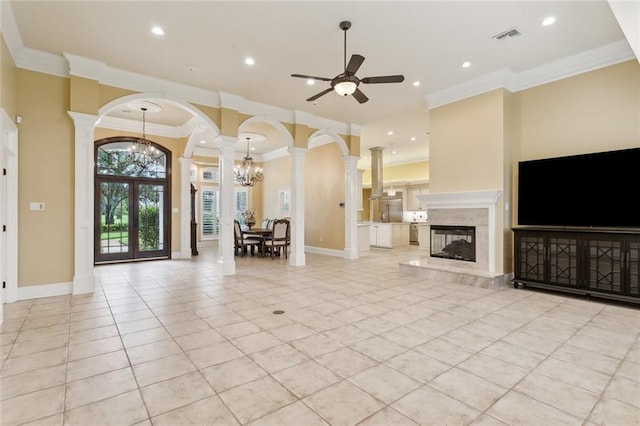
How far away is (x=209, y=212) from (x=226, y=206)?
6.11 m

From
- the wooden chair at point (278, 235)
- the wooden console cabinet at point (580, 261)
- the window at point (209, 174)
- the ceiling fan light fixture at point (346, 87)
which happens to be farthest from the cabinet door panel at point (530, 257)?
the window at point (209, 174)

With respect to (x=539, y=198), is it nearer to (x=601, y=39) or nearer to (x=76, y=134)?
(x=601, y=39)

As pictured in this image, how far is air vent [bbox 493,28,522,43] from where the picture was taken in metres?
4.00

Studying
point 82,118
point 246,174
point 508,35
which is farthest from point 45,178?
point 508,35

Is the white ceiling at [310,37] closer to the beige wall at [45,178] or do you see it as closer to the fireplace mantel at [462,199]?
the beige wall at [45,178]

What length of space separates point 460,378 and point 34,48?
21.6ft

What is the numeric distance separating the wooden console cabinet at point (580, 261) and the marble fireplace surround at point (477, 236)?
0.38 m

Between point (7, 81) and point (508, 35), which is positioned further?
point (508, 35)

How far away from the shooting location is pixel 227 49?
175 inches

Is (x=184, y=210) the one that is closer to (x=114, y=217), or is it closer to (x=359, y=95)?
(x=114, y=217)

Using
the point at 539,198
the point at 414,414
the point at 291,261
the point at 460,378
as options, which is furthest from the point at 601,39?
the point at 291,261

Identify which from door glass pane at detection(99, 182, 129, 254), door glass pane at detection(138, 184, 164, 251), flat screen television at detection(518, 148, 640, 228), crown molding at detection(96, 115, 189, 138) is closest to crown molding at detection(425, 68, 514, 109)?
flat screen television at detection(518, 148, 640, 228)

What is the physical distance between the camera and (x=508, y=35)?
4094 mm

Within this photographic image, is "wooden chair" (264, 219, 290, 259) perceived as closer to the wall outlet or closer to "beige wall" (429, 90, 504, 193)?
"beige wall" (429, 90, 504, 193)
